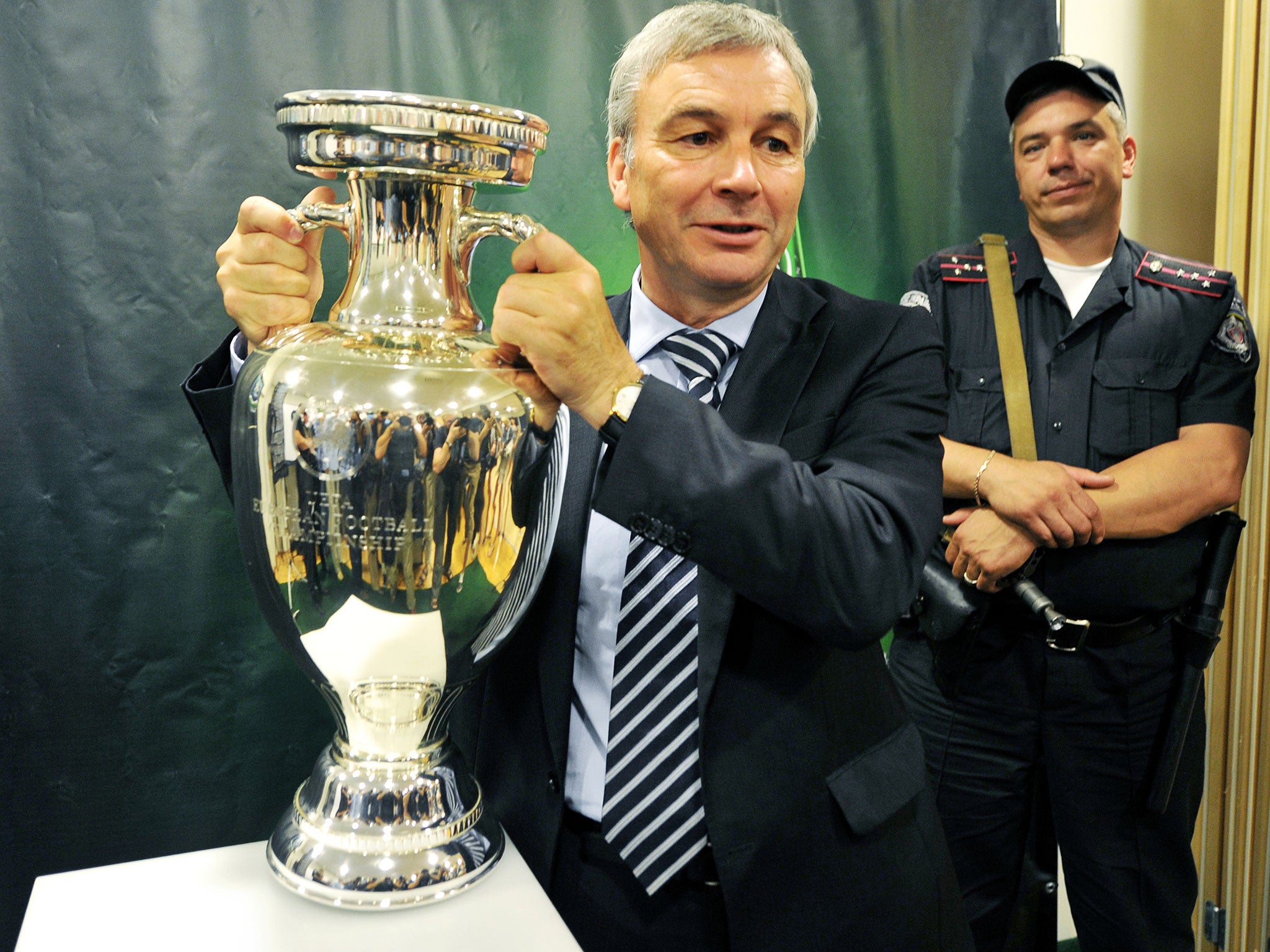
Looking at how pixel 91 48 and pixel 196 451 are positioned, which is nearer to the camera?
pixel 91 48

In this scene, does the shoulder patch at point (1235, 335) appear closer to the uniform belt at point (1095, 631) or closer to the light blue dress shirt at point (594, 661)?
the uniform belt at point (1095, 631)

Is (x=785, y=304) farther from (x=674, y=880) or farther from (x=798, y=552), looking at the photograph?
(x=674, y=880)

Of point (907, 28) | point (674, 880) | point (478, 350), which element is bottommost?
point (674, 880)

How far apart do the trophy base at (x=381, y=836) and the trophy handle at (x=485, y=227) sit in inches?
14.6

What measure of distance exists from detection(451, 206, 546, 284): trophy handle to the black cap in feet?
5.19

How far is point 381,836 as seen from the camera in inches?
28.6

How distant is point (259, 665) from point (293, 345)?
1104 mm

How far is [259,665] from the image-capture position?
165 centimetres

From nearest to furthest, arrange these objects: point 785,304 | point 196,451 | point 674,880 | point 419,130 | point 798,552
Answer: point 419,130
point 798,552
point 674,880
point 785,304
point 196,451

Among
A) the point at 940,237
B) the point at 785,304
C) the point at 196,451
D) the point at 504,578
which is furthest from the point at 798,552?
the point at 940,237

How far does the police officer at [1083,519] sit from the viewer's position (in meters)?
1.80

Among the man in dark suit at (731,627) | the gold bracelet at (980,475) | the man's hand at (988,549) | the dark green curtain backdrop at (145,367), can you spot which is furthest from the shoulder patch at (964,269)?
the man in dark suit at (731,627)

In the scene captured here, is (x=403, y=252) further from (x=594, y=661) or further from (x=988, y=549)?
(x=988, y=549)

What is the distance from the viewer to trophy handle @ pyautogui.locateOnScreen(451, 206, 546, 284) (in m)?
0.72
